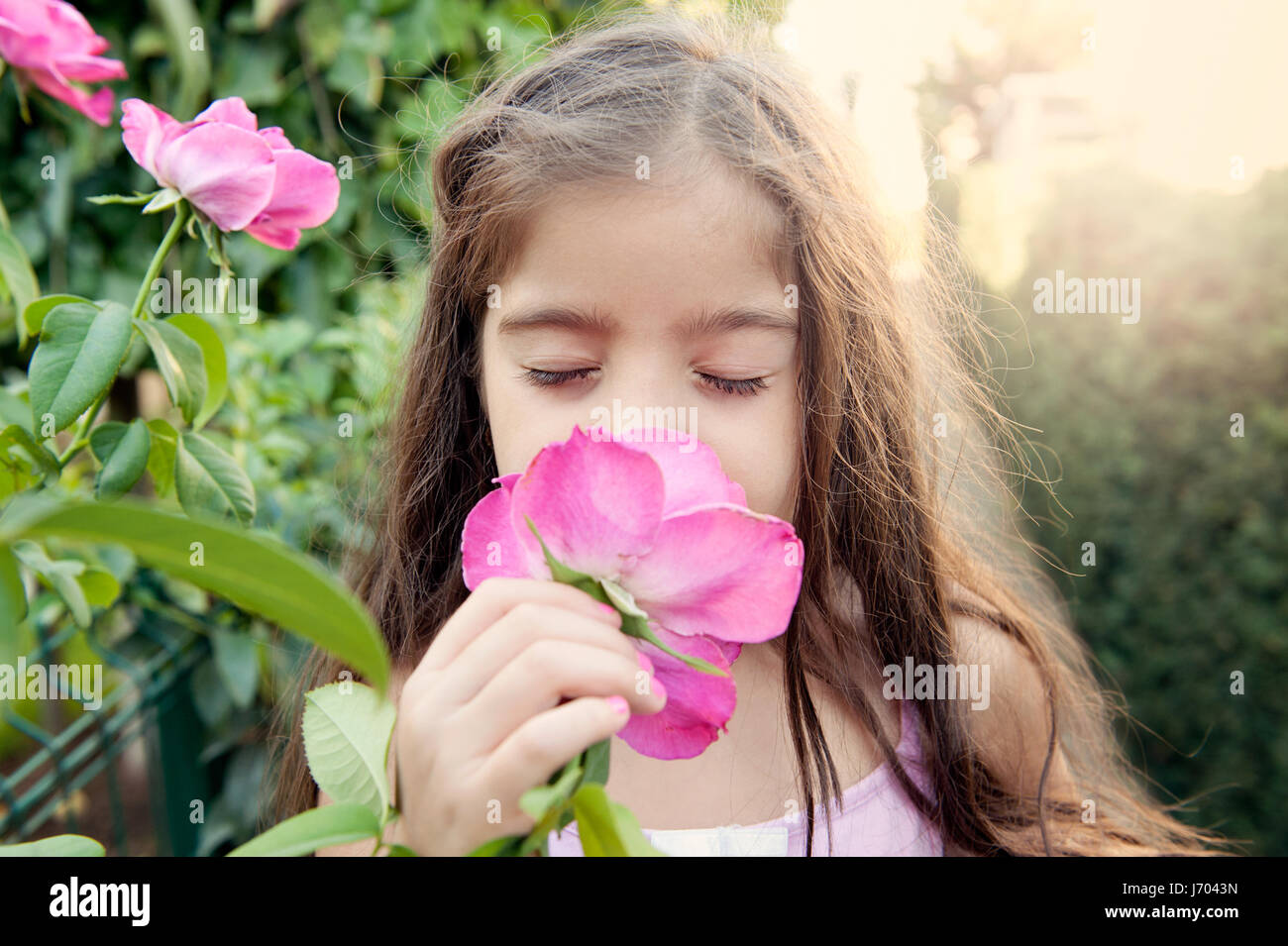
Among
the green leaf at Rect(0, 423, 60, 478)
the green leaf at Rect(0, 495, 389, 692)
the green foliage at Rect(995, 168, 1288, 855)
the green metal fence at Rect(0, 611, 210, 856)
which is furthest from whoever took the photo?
the green foliage at Rect(995, 168, 1288, 855)

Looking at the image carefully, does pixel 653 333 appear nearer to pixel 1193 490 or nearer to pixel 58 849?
pixel 58 849

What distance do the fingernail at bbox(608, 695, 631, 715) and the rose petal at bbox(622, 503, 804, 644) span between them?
54 mm

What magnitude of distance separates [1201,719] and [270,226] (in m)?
2.81

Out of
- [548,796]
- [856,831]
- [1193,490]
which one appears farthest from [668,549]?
[1193,490]

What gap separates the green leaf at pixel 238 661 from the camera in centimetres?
155

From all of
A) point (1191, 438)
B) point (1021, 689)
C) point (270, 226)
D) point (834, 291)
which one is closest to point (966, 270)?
point (834, 291)

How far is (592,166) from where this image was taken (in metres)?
0.93

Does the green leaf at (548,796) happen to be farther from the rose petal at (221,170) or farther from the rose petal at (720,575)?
the rose petal at (221,170)

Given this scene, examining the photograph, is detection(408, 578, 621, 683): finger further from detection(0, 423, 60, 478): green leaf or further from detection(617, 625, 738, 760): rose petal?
detection(0, 423, 60, 478): green leaf

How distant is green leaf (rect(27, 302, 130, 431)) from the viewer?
1.84 ft

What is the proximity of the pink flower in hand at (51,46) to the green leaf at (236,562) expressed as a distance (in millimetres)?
547

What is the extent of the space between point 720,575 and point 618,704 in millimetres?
82

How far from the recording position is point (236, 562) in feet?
0.85

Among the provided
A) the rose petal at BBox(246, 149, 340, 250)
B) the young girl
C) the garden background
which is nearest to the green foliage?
the garden background
